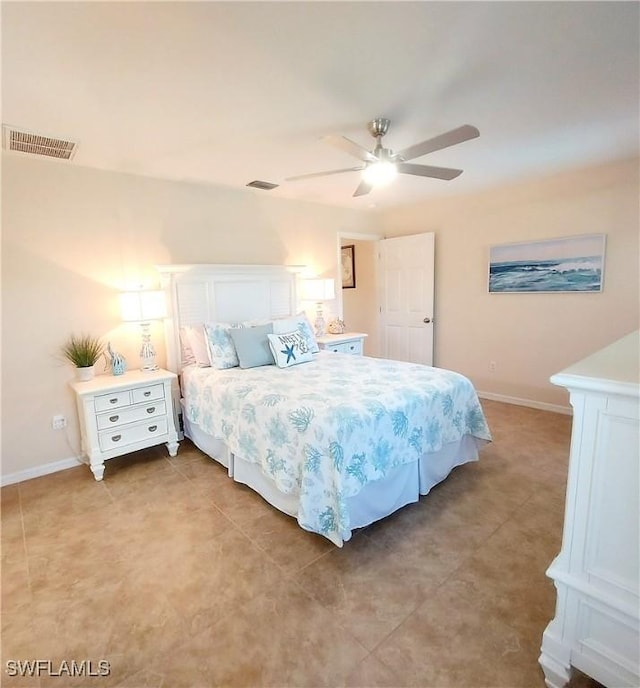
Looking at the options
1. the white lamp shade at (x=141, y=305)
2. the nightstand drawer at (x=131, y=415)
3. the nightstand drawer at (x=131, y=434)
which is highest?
the white lamp shade at (x=141, y=305)

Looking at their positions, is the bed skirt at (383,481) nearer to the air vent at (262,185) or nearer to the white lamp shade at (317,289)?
the white lamp shade at (317,289)

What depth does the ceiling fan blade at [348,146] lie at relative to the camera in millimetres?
1998

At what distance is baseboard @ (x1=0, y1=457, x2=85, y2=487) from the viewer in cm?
286

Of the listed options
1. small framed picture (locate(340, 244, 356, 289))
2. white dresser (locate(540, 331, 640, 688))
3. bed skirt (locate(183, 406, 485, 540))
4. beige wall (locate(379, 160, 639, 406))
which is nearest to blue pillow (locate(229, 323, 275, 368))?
bed skirt (locate(183, 406, 485, 540))

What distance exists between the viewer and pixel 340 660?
1.44 metres

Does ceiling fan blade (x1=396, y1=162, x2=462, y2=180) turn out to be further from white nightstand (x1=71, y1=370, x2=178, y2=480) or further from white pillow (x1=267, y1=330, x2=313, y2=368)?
A: white nightstand (x1=71, y1=370, x2=178, y2=480)

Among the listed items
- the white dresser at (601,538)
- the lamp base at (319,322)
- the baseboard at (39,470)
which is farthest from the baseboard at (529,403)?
the baseboard at (39,470)

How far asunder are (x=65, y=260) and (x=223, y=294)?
1.35m

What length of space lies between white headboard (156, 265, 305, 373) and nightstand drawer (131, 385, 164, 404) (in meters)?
0.43

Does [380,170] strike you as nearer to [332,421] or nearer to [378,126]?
[378,126]

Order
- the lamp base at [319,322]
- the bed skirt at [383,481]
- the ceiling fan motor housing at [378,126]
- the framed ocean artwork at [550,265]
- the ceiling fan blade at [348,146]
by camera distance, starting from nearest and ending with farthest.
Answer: the ceiling fan blade at [348,146]
the bed skirt at [383,481]
the ceiling fan motor housing at [378,126]
the framed ocean artwork at [550,265]
the lamp base at [319,322]

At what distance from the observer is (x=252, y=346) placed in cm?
322

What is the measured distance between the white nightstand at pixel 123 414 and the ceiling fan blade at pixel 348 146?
7.21 ft

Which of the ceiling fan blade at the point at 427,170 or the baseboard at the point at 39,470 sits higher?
the ceiling fan blade at the point at 427,170
